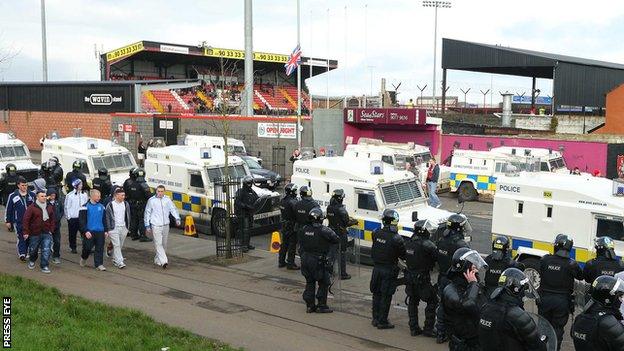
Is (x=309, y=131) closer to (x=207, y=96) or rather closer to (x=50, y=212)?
(x=50, y=212)

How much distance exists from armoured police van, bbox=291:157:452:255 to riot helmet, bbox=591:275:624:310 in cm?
743

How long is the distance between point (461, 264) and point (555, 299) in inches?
115

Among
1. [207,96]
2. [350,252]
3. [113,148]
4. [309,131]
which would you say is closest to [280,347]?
[350,252]

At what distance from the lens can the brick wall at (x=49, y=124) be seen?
41531 millimetres

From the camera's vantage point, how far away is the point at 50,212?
12.5m

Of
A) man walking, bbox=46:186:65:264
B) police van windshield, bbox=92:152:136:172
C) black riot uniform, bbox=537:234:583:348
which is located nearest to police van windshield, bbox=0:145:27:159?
police van windshield, bbox=92:152:136:172

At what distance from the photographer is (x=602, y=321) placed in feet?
18.3

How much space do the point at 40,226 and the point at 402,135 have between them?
77.8ft

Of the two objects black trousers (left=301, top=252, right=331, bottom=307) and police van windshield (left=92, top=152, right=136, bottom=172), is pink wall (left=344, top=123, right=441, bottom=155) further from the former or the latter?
black trousers (left=301, top=252, right=331, bottom=307)

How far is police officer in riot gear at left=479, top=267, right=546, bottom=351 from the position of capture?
209 inches

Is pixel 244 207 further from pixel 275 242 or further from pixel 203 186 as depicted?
pixel 203 186

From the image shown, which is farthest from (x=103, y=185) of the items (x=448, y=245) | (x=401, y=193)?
(x=448, y=245)

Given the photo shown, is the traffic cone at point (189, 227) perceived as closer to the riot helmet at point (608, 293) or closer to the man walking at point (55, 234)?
the man walking at point (55, 234)

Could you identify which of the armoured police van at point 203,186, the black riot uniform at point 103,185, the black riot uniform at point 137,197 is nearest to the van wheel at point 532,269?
the armoured police van at point 203,186
